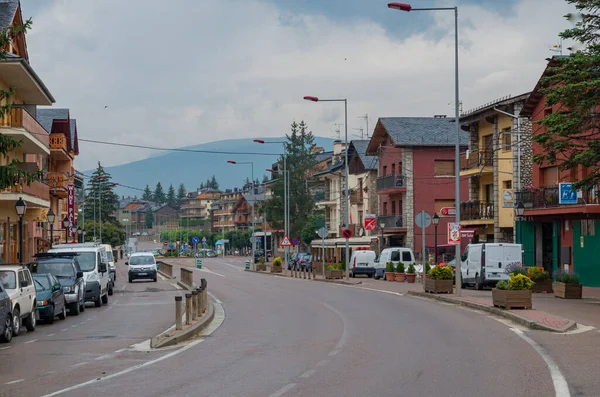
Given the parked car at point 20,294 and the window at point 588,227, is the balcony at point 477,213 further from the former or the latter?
the parked car at point 20,294

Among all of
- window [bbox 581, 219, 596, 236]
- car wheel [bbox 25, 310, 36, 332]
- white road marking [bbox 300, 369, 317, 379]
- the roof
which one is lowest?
car wheel [bbox 25, 310, 36, 332]

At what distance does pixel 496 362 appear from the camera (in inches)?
587

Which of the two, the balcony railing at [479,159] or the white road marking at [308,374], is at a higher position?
the balcony railing at [479,159]

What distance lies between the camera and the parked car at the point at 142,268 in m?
56.4

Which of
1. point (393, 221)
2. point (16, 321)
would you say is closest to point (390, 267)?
point (393, 221)

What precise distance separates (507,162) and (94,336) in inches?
1535

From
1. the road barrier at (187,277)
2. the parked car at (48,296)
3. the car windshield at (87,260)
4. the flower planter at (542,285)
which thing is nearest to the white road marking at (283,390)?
the parked car at (48,296)

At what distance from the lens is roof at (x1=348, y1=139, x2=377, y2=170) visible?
89500 mm

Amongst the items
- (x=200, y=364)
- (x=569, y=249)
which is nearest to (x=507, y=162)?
(x=569, y=249)

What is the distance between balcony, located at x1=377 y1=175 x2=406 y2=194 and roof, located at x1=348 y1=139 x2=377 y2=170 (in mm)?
8390

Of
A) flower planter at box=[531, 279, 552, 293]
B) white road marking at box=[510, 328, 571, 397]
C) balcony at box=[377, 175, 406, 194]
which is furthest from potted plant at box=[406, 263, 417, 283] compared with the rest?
white road marking at box=[510, 328, 571, 397]

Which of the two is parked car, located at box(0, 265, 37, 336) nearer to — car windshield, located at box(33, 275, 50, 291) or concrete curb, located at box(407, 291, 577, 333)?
car windshield, located at box(33, 275, 50, 291)

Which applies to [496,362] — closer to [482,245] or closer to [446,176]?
[482,245]

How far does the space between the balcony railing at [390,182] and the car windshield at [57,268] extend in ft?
157
